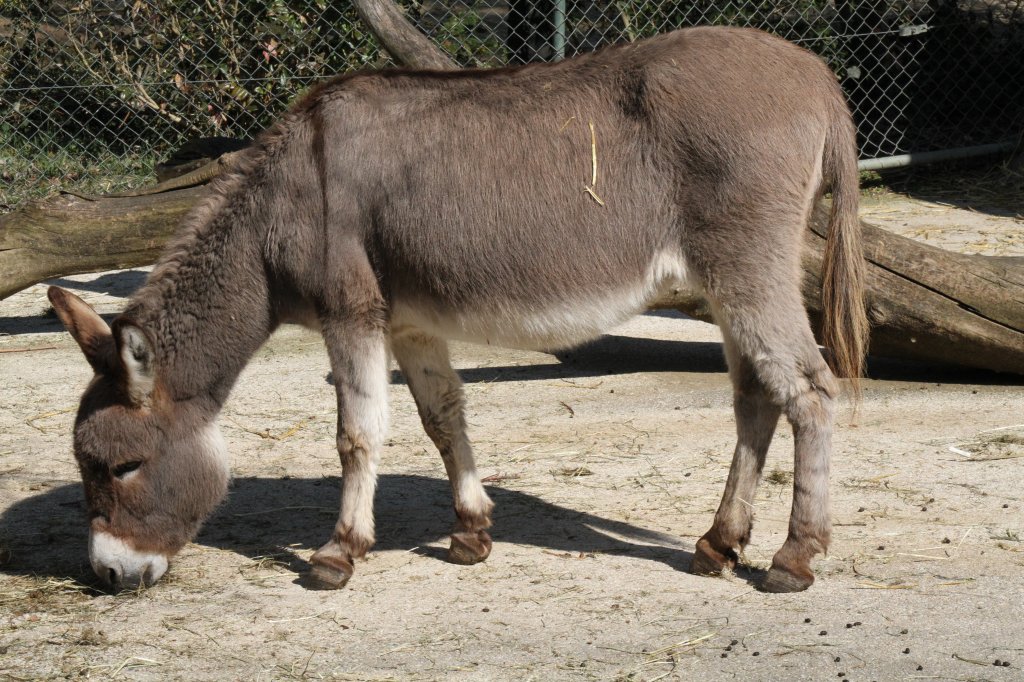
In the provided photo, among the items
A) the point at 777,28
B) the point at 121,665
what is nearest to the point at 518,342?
the point at 121,665

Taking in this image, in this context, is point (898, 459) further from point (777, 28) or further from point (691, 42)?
point (777, 28)

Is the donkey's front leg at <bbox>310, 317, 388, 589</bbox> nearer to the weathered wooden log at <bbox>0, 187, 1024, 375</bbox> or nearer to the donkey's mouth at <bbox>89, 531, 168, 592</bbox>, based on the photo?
the donkey's mouth at <bbox>89, 531, 168, 592</bbox>

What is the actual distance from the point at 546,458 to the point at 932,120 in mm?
6214

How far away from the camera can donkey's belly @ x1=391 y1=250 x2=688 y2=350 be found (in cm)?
362

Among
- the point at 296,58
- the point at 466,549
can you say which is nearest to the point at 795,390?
the point at 466,549

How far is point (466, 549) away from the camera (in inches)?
155

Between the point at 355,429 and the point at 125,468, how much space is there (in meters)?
0.75

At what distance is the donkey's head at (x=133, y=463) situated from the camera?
3674 mm

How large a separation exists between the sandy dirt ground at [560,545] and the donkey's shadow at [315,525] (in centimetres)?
1

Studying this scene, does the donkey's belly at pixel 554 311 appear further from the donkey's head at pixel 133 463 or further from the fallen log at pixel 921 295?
the fallen log at pixel 921 295

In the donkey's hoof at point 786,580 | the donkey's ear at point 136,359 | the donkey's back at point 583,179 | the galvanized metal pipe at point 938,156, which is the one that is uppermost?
the donkey's back at point 583,179

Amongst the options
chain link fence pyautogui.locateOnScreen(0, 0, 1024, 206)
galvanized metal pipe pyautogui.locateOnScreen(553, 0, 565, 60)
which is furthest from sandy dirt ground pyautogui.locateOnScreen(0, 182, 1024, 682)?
chain link fence pyautogui.locateOnScreen(0, 0, 1024, 206)

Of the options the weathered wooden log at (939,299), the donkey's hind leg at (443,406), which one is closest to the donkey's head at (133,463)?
the donkey's hind leg at (443,406)

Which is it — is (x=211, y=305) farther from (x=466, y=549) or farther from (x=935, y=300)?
(x=935, y=300)
